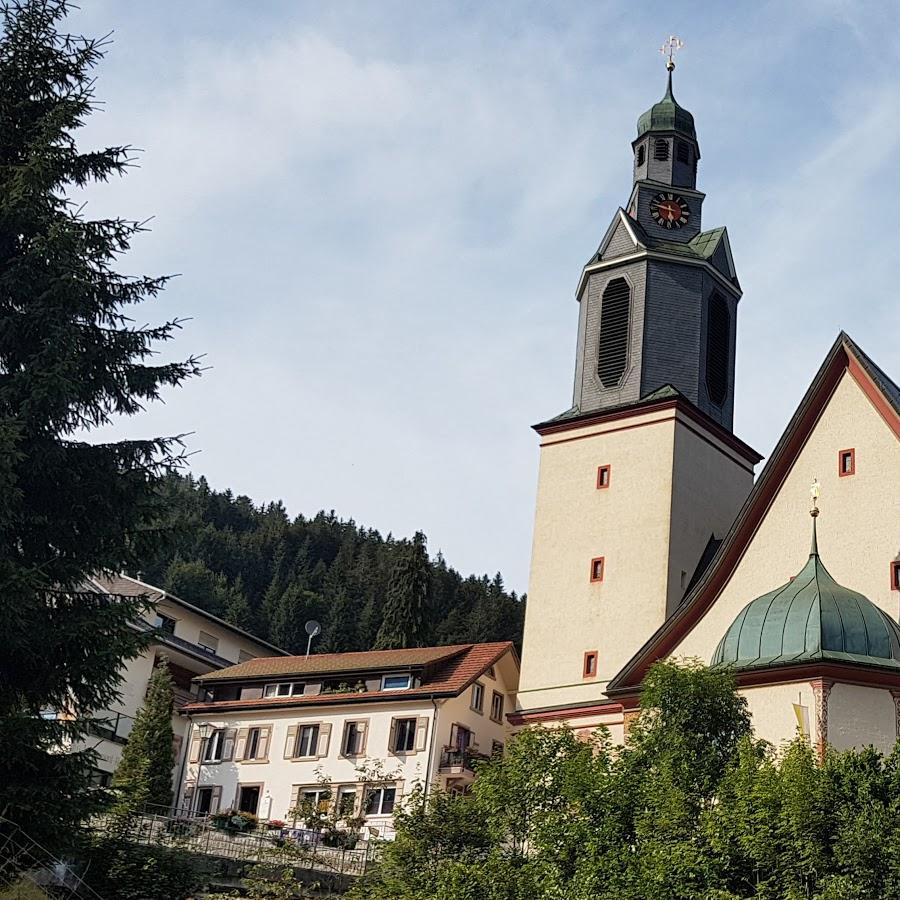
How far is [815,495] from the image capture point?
3212 centimetres

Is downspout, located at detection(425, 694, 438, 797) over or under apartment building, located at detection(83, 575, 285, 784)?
under

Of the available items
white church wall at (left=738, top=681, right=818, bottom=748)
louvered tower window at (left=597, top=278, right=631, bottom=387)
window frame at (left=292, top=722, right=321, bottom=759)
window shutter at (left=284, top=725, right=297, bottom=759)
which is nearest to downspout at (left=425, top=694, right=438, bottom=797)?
window frame at (left=292, top=722, right=321, bottom=759)

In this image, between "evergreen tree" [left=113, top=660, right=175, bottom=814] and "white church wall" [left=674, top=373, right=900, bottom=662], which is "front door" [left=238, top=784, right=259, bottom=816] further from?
"white church wall" [left=674, top=373, right=900, bottom=662]

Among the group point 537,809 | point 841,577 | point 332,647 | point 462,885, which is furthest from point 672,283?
point 332,647

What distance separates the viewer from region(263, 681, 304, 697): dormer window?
4925 centimetres

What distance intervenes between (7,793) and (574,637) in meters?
21.7

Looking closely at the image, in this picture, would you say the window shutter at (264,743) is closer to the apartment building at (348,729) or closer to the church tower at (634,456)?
the apartment building at (348,729)

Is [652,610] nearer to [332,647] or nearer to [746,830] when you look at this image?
[746,830]

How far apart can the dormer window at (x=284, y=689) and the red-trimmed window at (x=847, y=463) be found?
21.7 metres

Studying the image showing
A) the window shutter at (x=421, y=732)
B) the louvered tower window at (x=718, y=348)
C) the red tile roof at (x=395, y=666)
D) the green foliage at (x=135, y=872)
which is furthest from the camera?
the red tile roof at (x=395, y=666)

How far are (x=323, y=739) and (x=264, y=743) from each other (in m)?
2.28

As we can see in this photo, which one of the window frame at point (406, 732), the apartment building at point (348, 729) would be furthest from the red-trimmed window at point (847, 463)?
the window frame at point (406, 732)

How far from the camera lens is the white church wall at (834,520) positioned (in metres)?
32.1

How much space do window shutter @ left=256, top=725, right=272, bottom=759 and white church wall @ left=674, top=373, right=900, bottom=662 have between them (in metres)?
18.1
